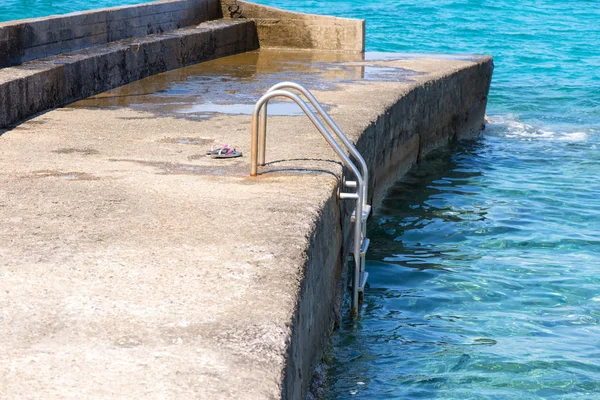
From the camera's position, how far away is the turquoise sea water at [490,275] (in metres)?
4.95

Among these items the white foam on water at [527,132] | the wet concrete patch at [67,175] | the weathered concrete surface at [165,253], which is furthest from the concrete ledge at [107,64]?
the white foam on water at [527,132]

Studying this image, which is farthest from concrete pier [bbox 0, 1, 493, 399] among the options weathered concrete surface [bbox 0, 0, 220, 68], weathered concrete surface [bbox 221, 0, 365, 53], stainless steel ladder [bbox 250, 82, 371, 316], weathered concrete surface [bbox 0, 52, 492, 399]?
weathered concrete surface [bbox 221, 0, 365, 53]

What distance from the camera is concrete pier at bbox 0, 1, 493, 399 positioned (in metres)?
2.90

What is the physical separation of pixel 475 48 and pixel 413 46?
1939mm

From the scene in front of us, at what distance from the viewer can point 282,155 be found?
19.6 feet

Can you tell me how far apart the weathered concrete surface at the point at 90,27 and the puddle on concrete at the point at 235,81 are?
686 mm

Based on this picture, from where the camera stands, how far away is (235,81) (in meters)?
9.95

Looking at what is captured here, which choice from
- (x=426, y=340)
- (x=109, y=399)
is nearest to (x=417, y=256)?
(x=426, y=340)

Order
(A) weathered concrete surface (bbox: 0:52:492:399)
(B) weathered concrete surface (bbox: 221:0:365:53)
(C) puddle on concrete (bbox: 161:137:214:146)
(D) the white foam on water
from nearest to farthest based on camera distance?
(A) weathered concrete surface (bbox: 0:52:492:399)
(C) puddle on concrete (bbox: 161:137:214:146)
(D) the white foam on water
(B) weathered concrete surface (bbox: 221:0:365:53)

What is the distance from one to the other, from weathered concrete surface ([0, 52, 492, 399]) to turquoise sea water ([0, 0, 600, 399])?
55 centimetres

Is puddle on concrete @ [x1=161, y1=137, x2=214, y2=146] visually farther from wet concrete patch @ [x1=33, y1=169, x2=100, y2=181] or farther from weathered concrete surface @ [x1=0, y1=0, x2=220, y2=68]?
weathered concrete surface @ [x1=0, y1=0, x2=220, y2=68]

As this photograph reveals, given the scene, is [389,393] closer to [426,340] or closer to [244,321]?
[426,340]

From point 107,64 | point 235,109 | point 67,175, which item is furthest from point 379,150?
point 67,175

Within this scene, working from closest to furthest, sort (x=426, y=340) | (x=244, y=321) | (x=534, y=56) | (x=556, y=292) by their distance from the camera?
(x=244, y=321)
(x=426, y=340)
(x=556, y=292)
(x=534, y=56)
